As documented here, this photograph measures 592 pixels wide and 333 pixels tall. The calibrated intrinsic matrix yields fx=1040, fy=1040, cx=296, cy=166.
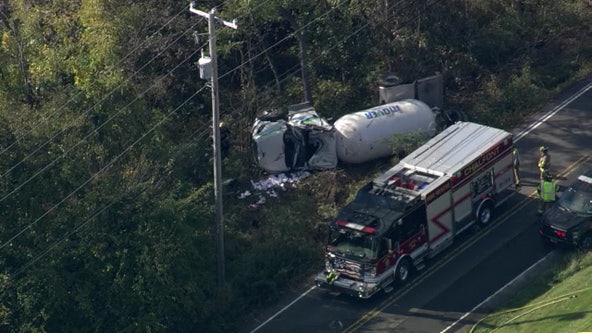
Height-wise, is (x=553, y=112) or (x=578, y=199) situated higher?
(x=578, y=199)

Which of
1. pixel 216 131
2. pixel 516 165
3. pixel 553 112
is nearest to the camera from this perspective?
pixel 216 131

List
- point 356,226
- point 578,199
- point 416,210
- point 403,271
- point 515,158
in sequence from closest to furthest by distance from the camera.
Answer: point 356,226
point 416,210
point 403,271
point 578,199
point 515,158

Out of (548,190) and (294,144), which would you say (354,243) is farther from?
(294,144)

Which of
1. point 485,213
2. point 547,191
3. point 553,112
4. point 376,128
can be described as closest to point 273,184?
point 376,128

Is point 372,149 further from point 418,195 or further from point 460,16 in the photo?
point 460,16

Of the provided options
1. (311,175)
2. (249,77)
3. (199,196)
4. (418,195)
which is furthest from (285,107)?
(418,195)

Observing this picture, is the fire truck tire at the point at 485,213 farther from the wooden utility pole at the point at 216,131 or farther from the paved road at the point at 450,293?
the wooden utility pole at the point at 216,131
